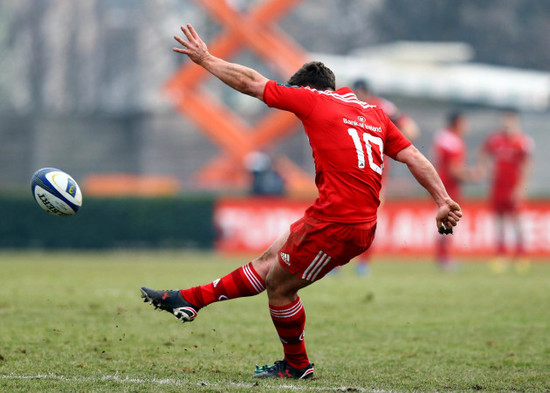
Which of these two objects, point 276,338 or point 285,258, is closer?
point 285,258

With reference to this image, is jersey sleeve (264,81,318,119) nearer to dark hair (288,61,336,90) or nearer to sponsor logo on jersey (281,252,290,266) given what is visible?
dark hair (288,61,336,90)

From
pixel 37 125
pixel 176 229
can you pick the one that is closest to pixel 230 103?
pixel 37 125

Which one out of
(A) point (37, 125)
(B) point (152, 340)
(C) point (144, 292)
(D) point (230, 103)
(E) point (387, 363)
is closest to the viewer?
(C) point (144, 292)

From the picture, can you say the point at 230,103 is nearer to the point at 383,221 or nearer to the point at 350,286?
the point at 383,221

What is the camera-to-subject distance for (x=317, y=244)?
6195mm

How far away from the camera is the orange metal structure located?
102ft

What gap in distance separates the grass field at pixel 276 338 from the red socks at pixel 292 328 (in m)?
0.24

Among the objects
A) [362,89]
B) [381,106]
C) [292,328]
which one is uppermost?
[362,89]

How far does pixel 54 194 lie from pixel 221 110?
26.8 metres

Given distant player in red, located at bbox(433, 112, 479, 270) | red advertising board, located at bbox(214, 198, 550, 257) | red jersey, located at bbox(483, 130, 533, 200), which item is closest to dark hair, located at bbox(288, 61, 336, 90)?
distant player in red, located at bbox(433, 112, 479, 270)

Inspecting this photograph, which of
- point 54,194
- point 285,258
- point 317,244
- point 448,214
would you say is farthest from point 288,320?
point 54,194

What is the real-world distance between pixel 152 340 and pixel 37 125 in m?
32.2

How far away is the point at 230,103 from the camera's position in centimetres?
5159

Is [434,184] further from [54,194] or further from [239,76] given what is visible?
[54,194]
